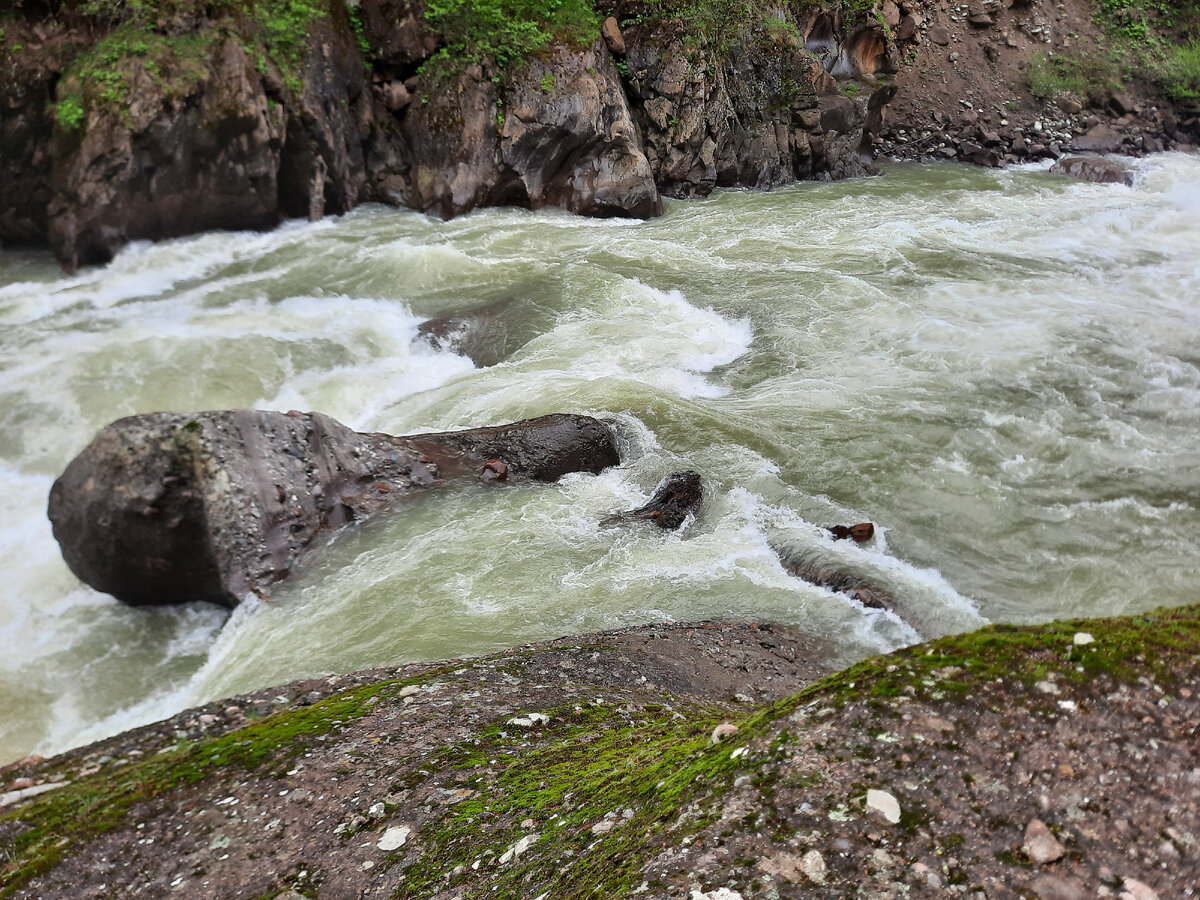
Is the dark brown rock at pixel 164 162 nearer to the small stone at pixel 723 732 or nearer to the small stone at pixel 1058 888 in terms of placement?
the small stone at pixel 723 732

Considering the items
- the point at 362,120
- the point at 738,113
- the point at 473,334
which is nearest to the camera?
the point at 473,334

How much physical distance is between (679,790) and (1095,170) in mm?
22550

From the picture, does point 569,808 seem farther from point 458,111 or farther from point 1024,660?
point 458,111

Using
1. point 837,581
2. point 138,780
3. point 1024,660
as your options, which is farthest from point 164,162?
point 1024,660

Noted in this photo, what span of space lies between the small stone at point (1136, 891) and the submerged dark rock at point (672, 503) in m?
5.34

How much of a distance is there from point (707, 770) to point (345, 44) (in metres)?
16.3

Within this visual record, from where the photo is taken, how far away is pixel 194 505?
21.5 ft

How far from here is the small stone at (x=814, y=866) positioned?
7.11ft

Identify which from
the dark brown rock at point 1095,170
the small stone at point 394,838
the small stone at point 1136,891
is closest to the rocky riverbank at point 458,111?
the dark brown rock at point 1095,170

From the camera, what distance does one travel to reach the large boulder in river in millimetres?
6520

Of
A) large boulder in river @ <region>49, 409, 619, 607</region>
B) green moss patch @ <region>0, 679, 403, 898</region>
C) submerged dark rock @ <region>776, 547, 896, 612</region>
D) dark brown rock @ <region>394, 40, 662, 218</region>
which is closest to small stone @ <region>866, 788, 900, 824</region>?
green moss patch @ <region>0, 679, 403, 898</region>

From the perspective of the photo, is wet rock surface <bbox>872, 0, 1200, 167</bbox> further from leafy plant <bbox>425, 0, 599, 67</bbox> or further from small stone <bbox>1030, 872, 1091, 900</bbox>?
small stone <bbox>1030, 872, 1091, 900</bbox>

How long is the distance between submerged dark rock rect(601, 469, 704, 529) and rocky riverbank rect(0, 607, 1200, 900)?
9.77ft

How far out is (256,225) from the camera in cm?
1412
